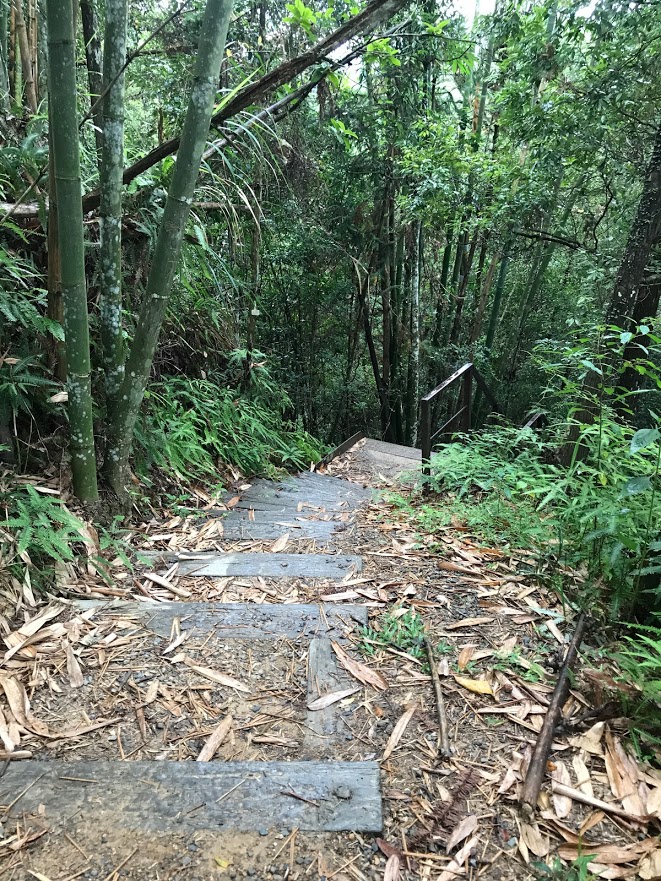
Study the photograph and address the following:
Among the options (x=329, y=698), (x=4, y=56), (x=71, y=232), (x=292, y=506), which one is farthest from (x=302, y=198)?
(x=329, y=698)

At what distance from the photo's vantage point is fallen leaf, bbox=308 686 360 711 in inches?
63.6

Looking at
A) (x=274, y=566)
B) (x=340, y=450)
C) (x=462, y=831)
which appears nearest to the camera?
(x=462, y=831)

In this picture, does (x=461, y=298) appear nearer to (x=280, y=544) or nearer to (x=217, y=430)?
(x=217, y=430)

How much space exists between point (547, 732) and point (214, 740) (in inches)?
36.6

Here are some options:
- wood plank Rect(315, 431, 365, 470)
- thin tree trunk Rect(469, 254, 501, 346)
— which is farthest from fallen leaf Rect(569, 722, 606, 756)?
thin tree trunk Rect(469, 254, 501, 346)

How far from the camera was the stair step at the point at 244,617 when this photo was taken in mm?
1954

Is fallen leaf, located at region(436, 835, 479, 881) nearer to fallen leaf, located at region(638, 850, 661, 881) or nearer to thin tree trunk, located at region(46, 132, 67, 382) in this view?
fallen leaf, located at region(638, 850, 661, 881)

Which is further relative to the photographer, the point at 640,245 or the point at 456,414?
the point at 456,414

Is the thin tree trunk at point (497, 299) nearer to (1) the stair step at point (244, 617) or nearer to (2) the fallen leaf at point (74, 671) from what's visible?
(1) the stair step at point (244, 617)

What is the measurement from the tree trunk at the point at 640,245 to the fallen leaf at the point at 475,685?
9.98ft

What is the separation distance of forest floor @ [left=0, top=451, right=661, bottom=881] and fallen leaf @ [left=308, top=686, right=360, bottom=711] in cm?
1

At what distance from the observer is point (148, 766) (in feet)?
4.47

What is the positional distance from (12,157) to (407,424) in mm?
6892

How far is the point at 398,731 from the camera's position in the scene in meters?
1.50
